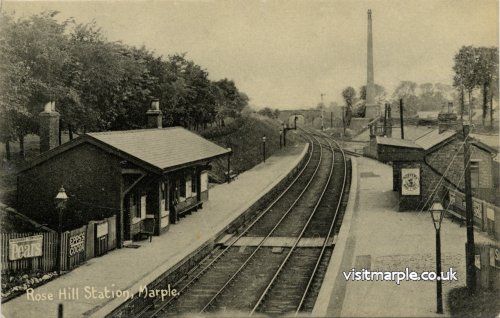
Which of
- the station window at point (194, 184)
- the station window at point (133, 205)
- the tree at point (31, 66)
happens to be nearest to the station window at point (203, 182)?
the station window at point (194, 184)

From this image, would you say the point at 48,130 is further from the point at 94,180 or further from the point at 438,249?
the point at 438,249

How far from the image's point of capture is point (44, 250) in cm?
1431

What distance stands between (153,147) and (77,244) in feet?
18.9

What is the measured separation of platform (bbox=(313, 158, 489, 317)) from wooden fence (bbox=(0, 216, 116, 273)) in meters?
7.40

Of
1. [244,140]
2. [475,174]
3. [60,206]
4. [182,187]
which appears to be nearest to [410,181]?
[475,174]

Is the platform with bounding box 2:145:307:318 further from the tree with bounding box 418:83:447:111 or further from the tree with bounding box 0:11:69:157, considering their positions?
the tree with bounding box 418:83:447:111

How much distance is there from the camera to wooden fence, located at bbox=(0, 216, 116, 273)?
45.1 ft

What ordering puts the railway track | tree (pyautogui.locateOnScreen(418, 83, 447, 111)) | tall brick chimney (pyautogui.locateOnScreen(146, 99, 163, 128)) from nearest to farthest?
1. the railway track
2. tall brick chimney (pyautogui.locateOnScreen(146, 99, 163, 128))
3. tree (pyautogui.locateOnScreen(418, 83, 447, 111))

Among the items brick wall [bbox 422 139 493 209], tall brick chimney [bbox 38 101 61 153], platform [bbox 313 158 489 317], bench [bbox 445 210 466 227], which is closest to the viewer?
platform [bbox 313 158 489 317]

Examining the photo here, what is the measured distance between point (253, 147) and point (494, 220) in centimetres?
3671

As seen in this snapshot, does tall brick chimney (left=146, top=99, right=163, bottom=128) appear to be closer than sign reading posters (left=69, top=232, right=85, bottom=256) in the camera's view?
No

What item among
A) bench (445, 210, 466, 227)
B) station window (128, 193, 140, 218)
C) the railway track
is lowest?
the railway track

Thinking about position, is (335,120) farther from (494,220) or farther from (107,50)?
(494,220)

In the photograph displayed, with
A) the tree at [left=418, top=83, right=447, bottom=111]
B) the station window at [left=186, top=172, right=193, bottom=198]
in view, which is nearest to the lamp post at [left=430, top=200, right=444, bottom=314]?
the station window at [left=186, top=172, right=193, bottom=198]
